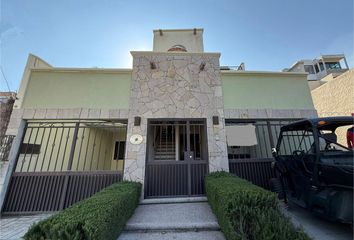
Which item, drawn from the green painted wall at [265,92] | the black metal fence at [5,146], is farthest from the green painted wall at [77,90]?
the green painted wall at [265,92]

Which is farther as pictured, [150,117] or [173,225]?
[150,117]

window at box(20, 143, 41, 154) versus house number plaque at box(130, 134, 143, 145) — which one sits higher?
A: house number plaque at box(130, 134, 143, 145)

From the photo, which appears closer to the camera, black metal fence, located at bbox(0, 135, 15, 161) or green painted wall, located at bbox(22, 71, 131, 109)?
black metal fence, located at bbox(0, 135, 15, 161)

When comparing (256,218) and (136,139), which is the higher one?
(136,139)

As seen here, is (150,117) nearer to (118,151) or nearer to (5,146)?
(5,146)

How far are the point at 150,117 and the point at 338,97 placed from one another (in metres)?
12.2

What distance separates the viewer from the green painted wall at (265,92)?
5.98 m

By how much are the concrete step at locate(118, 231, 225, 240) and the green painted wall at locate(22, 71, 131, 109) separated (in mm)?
3910

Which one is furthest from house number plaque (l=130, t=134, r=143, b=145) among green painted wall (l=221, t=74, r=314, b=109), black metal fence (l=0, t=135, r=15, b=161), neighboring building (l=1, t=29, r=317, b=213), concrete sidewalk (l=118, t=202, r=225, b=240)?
black metal fence (l=0, t=135, r=15, b=161)

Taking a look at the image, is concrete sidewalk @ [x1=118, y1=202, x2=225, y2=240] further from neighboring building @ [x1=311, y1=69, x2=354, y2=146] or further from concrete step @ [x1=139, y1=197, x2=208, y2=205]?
neighboring building @ [x1=311, y1=69, x2=354, y2=146]

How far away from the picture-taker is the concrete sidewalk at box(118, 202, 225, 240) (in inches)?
124

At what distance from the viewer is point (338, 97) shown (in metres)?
9.94

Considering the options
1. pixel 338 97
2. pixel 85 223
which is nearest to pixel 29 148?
pixel 85 223

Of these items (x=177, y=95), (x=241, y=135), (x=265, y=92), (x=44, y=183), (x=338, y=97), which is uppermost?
(x=338, y=97)
